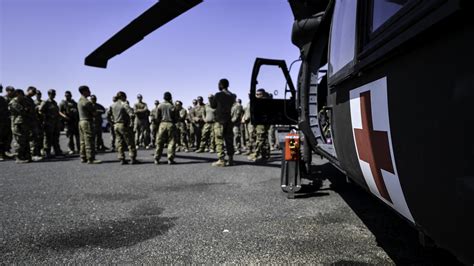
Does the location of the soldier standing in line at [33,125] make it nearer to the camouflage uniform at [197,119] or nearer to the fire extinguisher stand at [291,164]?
the camouflage uniform at [197,119]

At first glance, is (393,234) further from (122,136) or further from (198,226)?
(122,136)

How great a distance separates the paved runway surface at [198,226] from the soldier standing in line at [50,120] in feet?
14.3

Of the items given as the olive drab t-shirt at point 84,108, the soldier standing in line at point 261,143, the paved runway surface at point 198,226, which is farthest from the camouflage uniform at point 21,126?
the soldier standing in line at point 261,143

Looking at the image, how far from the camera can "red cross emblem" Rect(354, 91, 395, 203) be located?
1.07m

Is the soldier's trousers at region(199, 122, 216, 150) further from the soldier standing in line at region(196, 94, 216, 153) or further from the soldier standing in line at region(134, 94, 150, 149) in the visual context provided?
the soldier standing in line at region(134, 94, 150, 149)

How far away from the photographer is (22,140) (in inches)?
266

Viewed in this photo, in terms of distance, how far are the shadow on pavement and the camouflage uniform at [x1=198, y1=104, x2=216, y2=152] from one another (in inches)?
211

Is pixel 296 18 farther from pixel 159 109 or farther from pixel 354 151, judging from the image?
pixel 159 109

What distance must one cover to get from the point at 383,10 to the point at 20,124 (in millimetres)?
8380

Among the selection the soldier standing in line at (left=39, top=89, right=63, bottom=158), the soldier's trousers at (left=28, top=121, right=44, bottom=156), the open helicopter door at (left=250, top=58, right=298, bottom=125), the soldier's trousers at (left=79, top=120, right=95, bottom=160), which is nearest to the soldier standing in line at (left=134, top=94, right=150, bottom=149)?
the soldier standing in line at (left=39, top=89, right=63, bottom=158)

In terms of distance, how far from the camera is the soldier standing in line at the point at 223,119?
20.0 ft

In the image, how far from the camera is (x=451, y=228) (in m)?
0.74

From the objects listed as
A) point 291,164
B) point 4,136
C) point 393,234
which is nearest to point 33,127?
point 4,136

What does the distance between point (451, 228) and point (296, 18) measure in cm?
→ 338
